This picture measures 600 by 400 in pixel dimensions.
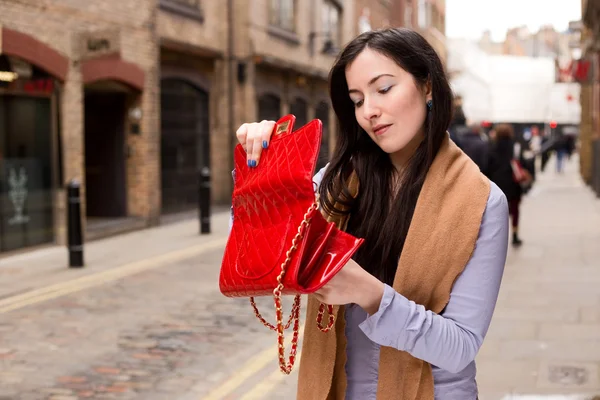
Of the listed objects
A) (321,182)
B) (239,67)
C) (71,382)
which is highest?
(239,67)

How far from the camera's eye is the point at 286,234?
1494 mm

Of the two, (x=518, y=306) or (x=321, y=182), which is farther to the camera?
(x=518, y=306)

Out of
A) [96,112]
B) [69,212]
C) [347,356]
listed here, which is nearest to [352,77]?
[347,356]

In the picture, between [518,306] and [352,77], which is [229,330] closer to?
[518,306]

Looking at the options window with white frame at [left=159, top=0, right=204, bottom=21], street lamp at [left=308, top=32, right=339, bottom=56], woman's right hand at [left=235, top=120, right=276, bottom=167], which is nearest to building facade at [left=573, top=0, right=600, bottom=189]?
street lamp at [left=308, top=32, right=339, bottom=56]

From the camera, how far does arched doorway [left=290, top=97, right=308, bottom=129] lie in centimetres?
2577

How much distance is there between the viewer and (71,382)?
5832 mm

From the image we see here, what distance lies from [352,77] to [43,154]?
1186cm

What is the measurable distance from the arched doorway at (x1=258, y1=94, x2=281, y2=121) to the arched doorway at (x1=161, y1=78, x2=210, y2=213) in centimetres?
277

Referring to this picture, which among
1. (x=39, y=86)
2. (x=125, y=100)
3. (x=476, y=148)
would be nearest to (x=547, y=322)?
(x=476, y=148)

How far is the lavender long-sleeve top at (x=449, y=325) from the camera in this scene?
164 centimetres

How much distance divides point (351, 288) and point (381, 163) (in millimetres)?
475

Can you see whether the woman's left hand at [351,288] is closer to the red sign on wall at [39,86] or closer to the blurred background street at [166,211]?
the blurred background street at [166,211]

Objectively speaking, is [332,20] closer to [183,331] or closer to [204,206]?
[204,206]
